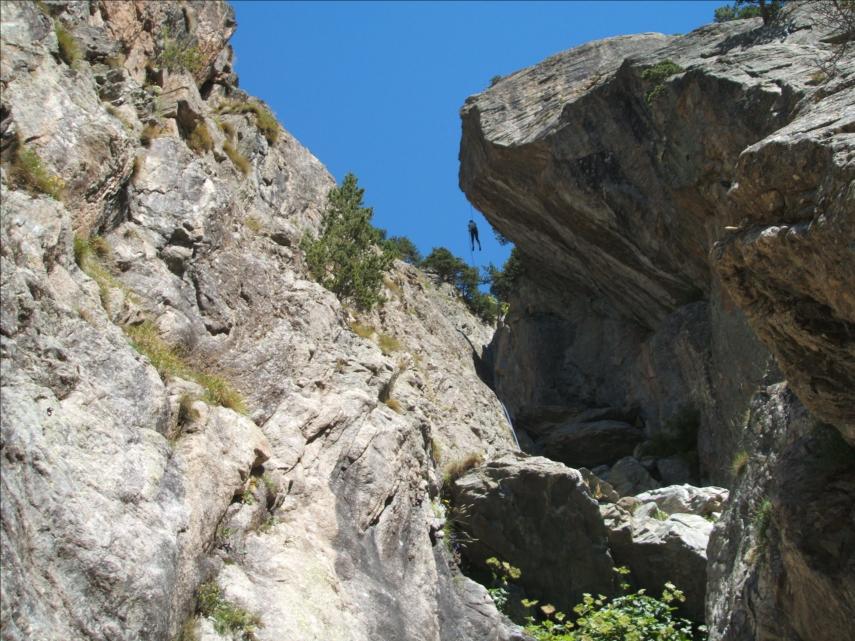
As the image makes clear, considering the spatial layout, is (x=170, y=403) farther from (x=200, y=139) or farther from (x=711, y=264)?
(x=200, y=139)

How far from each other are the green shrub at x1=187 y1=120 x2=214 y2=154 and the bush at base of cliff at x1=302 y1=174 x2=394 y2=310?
3.59 metres

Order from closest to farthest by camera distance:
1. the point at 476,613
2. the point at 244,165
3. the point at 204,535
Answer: the point at 204,535 < the point at 476,613 < the point at 244,165

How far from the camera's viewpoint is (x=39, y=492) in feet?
26.2

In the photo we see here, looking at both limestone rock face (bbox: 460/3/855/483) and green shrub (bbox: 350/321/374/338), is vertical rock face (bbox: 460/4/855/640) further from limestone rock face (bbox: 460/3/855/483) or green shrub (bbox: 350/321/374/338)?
green shrub (bbox: 350/321/374/338)

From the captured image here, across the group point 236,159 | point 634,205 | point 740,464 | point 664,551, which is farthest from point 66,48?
point 634,205

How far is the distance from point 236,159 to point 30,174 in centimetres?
969

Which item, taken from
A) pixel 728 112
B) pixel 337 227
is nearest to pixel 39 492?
pixel 337 227

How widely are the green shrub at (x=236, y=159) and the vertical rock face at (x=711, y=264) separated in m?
10.3

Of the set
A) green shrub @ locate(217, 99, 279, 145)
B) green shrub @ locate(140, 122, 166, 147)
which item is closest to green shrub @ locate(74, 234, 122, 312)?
green shrub @ locate(140, 122, 166, 147)

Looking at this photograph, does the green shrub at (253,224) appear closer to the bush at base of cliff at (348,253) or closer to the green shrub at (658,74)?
the bush at base of cliff at (348,253)

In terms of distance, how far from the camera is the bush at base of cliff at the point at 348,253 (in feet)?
72.5

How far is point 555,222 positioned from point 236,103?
12.6 m

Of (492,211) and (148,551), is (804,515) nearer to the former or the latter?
(148,551)

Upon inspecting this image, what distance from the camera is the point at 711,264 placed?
13852 millimetres
